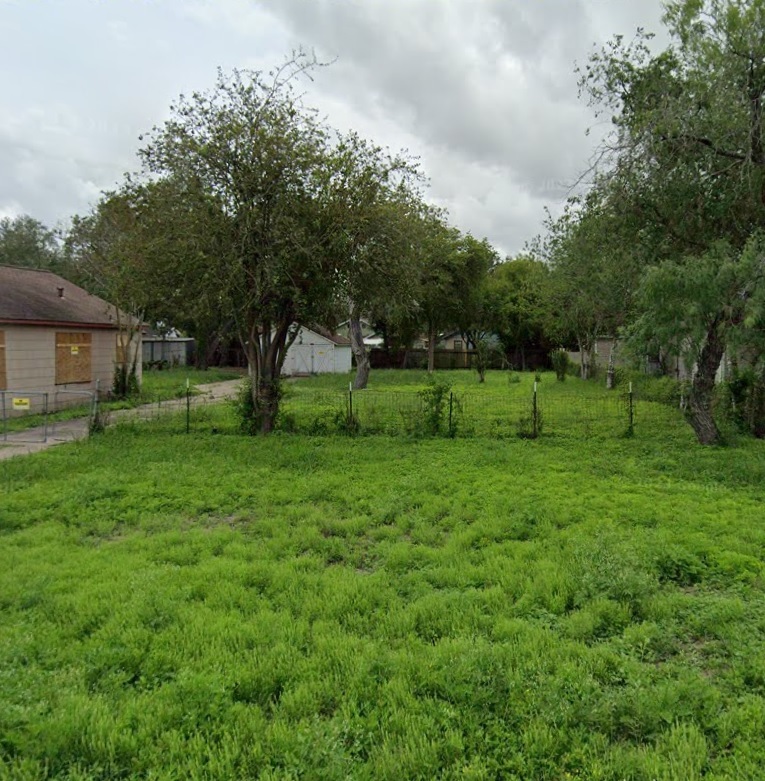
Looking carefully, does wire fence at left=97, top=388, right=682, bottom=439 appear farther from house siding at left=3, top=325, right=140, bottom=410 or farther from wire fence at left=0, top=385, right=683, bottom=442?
house siding at left=3, top=325, right=140, bottom=410

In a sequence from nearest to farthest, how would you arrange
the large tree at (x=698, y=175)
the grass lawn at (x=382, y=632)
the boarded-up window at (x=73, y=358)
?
1. the grass lawn at (x=382, y=632)
2. the large tree at (x=698, y=175)
3. the boarded-up window at (x=73, y=358)

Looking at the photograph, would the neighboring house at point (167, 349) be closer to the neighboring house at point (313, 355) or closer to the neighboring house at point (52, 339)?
the neighboring house at point (313, 355)

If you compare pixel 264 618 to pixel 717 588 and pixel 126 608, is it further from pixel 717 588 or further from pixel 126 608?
pixel 717 588

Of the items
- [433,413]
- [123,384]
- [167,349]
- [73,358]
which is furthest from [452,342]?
[433,413]

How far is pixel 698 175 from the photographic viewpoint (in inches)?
354

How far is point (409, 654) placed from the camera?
3.21 meters

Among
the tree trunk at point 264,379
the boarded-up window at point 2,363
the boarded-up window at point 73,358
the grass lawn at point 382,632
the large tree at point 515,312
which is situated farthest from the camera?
the large tree at point 515,312

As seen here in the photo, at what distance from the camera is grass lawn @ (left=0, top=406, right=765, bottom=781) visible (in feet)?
8.19

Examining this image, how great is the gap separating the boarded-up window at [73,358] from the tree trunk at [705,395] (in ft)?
50.4

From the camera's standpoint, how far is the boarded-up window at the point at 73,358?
14883 mm

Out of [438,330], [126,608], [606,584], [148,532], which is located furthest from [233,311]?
[438,330]

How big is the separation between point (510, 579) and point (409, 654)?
135 cm

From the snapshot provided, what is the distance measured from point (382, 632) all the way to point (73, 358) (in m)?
15.0

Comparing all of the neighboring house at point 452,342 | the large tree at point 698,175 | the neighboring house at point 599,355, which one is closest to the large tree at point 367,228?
the large tree at point 698,175
